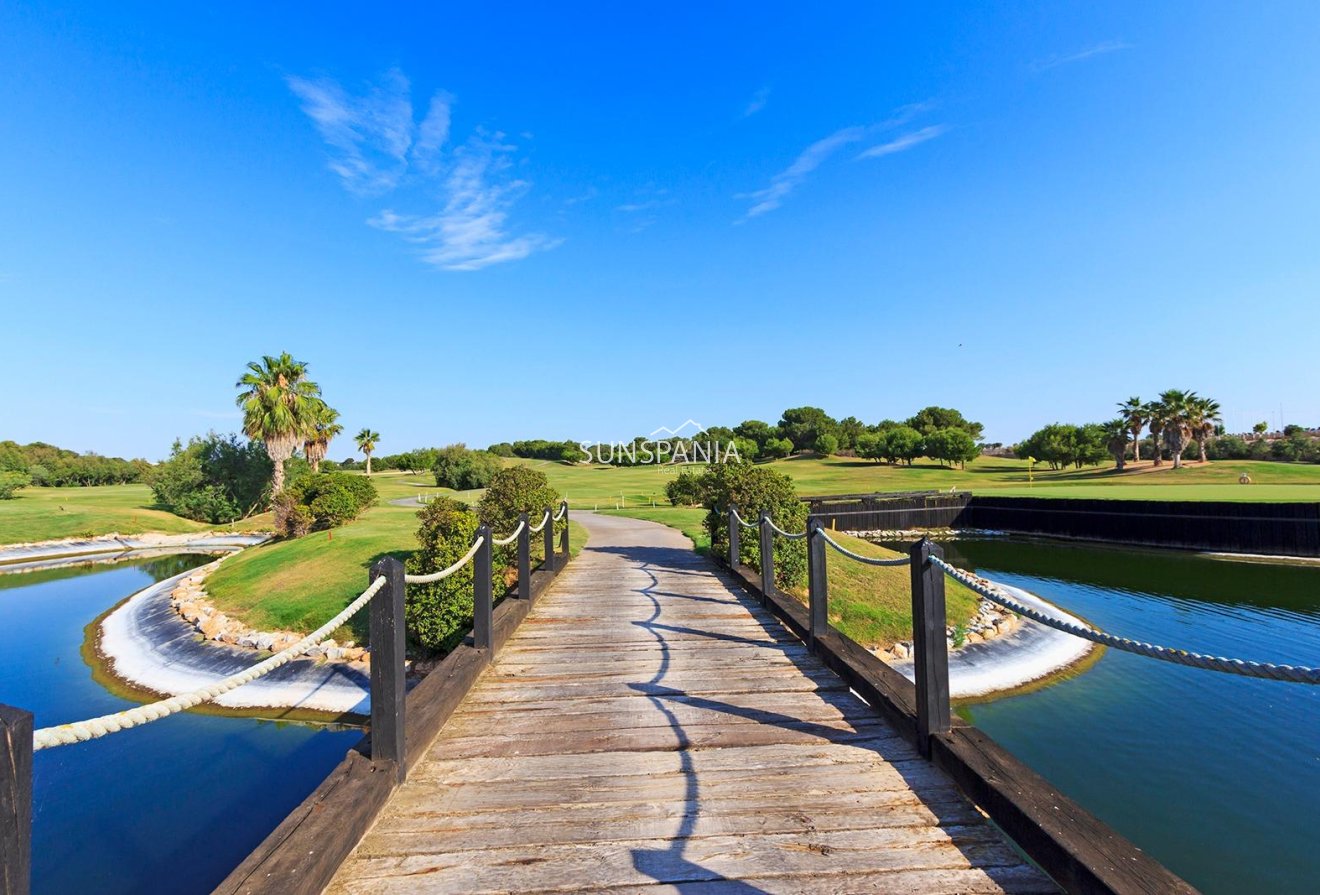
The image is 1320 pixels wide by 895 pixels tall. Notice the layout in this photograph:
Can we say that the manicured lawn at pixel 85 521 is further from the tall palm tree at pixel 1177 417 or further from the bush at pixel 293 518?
the tall palm tree at pixel 1177 417

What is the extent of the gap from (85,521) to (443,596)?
111ft

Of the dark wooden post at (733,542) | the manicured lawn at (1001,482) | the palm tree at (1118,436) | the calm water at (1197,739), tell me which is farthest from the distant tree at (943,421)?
the dark wooden post at (733,542)

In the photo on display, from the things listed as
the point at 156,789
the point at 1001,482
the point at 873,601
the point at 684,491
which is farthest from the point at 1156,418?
the point at 156,789

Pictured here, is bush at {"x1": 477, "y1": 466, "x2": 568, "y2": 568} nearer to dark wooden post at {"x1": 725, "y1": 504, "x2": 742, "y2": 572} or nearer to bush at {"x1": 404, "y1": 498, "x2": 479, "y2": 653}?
bush at {"x1": 404, "y1": 498, "x2": 479, "y2": 653}

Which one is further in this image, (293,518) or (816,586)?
(293,518)

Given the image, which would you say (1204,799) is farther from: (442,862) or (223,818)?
(223,818)

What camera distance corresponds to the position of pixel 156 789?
8336 millimetres

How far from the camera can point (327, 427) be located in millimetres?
38969

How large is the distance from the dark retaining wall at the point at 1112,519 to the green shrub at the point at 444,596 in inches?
501

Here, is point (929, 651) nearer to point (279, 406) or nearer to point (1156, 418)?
point (279, 406)

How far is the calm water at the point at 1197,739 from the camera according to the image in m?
6.74

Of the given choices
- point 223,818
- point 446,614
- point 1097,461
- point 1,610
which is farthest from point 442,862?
point 1097,461

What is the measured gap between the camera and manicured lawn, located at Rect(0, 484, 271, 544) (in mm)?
30375

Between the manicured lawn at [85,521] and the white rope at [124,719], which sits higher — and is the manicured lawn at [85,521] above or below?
below
